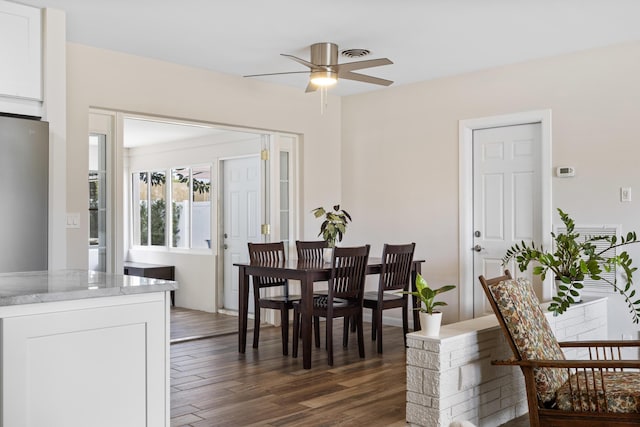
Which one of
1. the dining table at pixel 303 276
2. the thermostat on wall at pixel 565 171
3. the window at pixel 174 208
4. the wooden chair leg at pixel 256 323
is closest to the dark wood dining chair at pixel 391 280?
the dining table at pixel 303 276

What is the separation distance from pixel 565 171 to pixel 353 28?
216cm

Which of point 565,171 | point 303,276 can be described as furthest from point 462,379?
point 565,171

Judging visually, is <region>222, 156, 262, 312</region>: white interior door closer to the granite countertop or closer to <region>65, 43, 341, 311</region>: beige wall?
<region>65, 43, 341, 311</region>: beige wall

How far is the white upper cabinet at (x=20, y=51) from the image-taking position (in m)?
3.67

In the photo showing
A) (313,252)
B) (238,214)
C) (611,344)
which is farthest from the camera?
(238,214)

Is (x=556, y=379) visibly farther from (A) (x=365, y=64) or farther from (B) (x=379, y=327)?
(A) (x=365, y=64)

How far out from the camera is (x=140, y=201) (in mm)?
8672

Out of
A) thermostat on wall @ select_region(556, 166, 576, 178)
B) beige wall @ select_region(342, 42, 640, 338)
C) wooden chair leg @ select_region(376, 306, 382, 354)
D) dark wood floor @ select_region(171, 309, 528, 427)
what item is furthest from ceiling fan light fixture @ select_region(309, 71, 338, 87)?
dark wood floor @ select_region(171, 309, 528, 427)

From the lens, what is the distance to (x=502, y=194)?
5.43 meters

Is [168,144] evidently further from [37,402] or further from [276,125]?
[37,402]

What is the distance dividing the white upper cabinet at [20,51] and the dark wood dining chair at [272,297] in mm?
2150

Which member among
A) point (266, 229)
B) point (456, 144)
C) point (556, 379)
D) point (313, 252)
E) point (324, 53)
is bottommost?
point (556, 379)

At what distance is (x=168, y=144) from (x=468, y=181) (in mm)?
4458

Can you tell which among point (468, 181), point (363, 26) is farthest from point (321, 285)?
point (363, 26)
